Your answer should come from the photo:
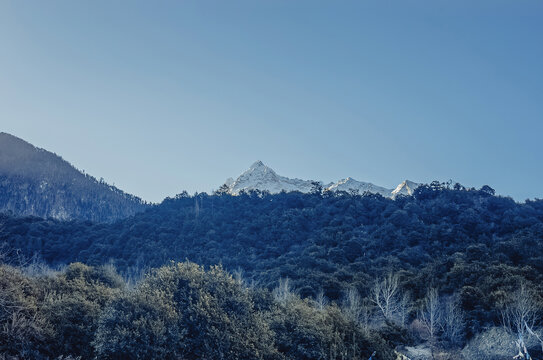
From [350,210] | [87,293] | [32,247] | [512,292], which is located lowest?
[32,247]

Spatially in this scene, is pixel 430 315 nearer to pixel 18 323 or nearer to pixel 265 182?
pixel 18 323

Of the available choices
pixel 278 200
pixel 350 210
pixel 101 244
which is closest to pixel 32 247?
pixel 101 244

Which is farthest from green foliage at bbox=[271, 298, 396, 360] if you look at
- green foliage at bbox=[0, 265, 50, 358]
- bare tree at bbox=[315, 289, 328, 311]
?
bare tree at bbox=[315, 289, 328, 311]

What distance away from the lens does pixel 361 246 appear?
57.2 metres

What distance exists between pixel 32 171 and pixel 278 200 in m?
56.6

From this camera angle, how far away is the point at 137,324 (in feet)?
49.0

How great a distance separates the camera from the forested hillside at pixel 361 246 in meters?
30.6

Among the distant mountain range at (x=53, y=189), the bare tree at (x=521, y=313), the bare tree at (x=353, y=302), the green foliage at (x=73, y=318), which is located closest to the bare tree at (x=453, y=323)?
the bare tree at (x=521, y=313)

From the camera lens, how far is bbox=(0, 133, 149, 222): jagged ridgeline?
85.8 metres

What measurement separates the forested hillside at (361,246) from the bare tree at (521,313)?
7.1 inches

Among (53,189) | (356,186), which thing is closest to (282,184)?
(356,186)

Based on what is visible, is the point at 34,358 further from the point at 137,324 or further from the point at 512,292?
the point at 512,292

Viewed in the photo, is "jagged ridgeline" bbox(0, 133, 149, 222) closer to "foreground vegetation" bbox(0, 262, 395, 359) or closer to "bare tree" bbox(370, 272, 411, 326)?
"bare tree" bbox(370, 272, 411, 326)

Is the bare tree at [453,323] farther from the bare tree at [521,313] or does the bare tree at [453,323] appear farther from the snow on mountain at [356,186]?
the snow on mountain at [356,186]
